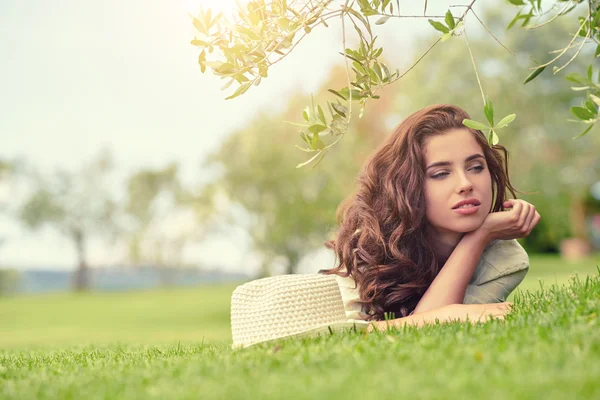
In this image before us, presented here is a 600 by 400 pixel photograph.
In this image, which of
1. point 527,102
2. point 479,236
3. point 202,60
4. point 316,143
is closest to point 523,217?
point 479,236

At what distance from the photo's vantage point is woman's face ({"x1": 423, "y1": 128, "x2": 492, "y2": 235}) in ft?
13.9

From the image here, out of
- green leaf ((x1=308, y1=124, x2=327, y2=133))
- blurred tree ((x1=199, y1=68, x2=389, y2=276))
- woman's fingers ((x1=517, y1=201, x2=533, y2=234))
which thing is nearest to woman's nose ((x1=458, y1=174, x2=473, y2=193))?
woman's fingers ((x1=517, y1=201, x2=533, y2=234))

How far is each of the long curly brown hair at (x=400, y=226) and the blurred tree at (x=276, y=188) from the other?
13.1 m

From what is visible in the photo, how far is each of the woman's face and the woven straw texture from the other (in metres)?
0.92

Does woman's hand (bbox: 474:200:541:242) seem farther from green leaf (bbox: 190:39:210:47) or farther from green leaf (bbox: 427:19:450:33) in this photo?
green leaf (bbox: 190:39:210:47)

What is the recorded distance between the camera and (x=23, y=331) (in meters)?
19.2

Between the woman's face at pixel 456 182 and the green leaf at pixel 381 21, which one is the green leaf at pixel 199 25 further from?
the woman's face at pixel 456 182

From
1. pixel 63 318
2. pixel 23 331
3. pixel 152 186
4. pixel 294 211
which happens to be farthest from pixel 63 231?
pixel 294 211

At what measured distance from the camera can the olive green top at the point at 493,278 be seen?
175 inches

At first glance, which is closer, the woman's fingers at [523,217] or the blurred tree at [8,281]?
the woman's fingers at [523,217]

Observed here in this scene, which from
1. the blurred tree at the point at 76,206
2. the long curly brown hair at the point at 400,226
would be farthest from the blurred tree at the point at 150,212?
the long curly brown hair at the point at 400,226

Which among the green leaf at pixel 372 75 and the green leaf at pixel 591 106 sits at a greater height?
the green leaf at pixel 372 75

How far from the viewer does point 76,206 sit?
3791cm

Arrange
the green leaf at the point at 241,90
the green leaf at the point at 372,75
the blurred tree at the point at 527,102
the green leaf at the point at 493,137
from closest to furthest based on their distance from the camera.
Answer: the green leaf at the point at 493,137, the green leaf at the point at 241,90, the green leaf at the point at 372,75, the blurred tree at the point at 527,102
